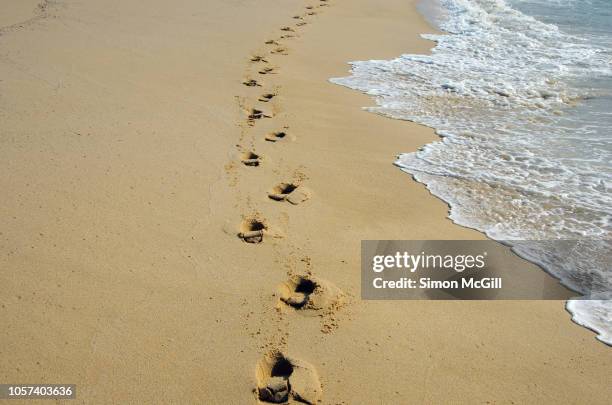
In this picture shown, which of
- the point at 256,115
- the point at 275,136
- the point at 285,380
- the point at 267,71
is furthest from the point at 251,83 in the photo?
the point at 285,380

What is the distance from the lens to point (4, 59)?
464 cm

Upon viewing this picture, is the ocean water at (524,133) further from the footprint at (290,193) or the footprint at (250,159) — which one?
the footprint at (250,159)

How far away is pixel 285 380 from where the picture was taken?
192cm

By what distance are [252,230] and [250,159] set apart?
0.93 metres

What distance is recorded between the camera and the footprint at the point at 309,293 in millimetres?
2312

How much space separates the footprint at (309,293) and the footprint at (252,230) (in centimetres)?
37

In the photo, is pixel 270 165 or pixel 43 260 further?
pixel 270 165

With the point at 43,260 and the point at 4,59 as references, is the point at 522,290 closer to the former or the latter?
the point at 43,260

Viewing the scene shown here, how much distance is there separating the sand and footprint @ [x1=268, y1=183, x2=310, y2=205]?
0.02m

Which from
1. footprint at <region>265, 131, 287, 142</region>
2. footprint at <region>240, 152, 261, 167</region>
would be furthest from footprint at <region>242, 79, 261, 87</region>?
footprint at <region>240, 152, 261, 167</region>

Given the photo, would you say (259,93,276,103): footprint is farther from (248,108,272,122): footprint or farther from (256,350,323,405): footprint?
(256,350,323,405): footprint

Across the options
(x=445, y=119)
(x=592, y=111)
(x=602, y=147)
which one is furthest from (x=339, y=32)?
(x=602, y=147)

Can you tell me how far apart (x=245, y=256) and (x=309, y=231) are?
47 centimetres

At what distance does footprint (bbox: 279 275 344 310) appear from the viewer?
2312 mm
